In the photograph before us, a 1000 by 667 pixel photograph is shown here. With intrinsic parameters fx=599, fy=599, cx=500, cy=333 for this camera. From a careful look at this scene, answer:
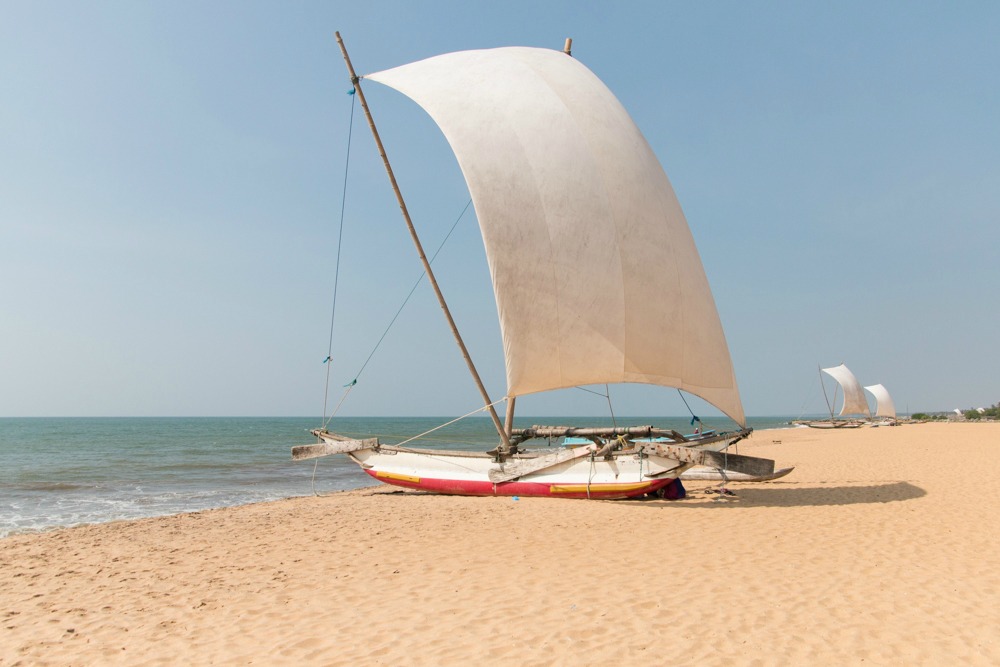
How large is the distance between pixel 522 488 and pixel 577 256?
4713 millimetres

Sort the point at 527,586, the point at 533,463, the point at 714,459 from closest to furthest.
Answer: the point at 527,586
the point at 714,459
the point at 533,463

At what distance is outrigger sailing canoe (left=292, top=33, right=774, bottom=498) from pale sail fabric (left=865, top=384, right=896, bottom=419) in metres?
66.2

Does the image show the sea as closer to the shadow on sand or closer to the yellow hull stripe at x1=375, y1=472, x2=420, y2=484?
the yellow hull stripe at x1=375, y1=472, x2=420, y2=484

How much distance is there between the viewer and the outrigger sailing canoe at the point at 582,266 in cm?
1070

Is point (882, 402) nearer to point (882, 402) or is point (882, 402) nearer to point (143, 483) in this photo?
point (882, 402)

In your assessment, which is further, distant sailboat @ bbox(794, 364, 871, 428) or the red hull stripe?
distant sailboat @ bbox(794, 364, 871, 428)

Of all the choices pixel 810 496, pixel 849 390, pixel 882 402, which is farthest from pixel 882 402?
pixel 810 496

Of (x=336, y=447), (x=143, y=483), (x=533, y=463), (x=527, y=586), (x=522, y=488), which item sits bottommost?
(x=143, y=483)

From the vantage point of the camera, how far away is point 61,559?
8289mm

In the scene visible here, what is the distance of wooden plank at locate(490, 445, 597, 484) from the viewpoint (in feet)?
38.1

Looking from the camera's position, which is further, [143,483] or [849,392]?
[849,392]

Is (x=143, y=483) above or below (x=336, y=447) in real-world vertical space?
below

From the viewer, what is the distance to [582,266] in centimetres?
1069

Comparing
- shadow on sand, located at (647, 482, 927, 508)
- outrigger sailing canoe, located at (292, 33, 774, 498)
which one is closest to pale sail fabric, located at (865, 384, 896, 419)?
shadow on sand, located at (647, 482, 927, 508)
